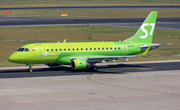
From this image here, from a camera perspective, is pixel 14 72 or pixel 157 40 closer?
pixel 14 72

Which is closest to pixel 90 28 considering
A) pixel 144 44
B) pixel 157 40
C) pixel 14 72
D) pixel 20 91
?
pixel 157 40

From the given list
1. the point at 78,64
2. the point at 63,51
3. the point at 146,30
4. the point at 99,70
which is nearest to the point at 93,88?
the point at 78,64

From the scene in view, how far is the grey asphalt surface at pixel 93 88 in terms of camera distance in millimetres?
28500

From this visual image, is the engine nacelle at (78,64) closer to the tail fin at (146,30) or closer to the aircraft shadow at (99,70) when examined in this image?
the aircraft shadow at (99,70)

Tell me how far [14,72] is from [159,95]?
80.4 ft

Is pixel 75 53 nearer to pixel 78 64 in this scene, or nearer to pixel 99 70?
pixel 78 64

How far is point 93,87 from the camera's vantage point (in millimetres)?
37250

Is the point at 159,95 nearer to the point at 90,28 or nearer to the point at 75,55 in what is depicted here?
the point at 75,55

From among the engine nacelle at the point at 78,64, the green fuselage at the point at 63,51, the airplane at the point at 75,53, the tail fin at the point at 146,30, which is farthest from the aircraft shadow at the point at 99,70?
the tail fin at the point at 146,30

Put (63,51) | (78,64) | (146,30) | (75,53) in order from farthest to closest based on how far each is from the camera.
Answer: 1. (146,30)
2. (75,53)
3. (63,51)
4. (78,64)

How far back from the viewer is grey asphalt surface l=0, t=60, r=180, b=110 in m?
28.5

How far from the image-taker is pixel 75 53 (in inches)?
1962

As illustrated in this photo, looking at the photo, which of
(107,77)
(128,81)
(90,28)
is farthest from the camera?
(90,28)

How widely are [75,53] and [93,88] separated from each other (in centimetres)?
1411
